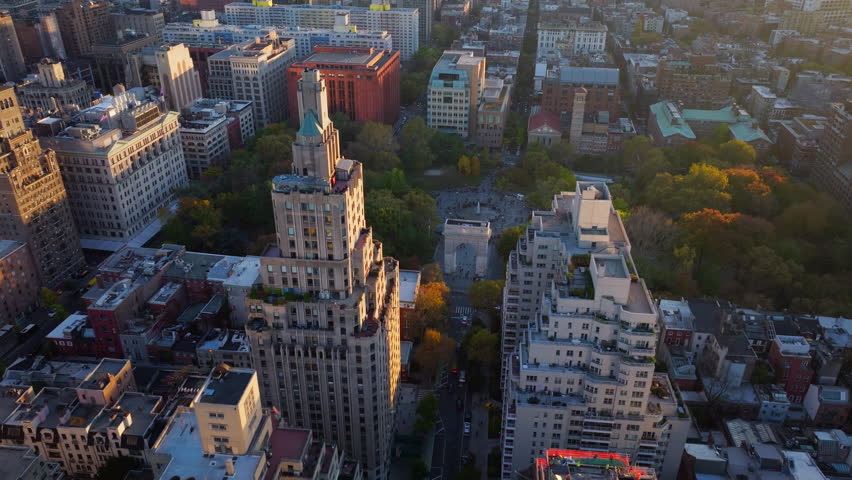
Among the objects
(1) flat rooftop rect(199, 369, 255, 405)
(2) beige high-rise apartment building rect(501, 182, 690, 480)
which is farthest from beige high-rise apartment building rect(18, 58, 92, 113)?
(2) beige high-rise apartment building rect(501, 182, 690, 480)

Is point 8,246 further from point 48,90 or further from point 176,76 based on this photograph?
point 48,90

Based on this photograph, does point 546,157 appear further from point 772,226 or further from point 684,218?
point 772,226

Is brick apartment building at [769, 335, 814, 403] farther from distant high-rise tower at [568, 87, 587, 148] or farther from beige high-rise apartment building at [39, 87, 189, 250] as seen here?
beige high-rise apartment building at [39, 87, 189, 250]

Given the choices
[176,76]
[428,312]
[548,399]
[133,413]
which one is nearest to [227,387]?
[133,413]

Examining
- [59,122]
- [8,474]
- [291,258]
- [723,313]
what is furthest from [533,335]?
[59,122]

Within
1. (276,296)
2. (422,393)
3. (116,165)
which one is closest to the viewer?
(276,296)

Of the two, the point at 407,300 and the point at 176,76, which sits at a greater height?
the point at 176,76
